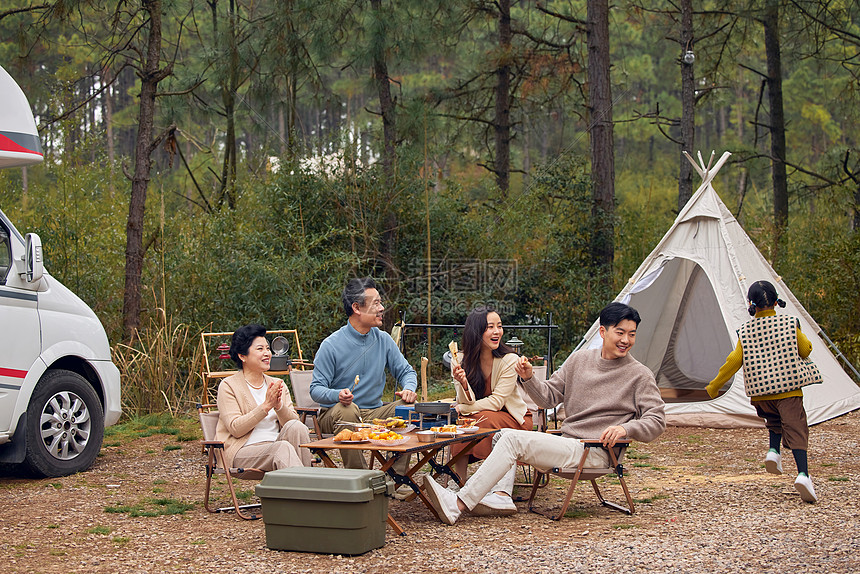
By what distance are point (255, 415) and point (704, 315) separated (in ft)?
18.5

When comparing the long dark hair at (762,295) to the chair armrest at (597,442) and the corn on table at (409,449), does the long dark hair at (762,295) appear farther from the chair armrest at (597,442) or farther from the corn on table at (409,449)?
the corn on table at (409,449)

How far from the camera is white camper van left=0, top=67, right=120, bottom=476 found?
5.56 m

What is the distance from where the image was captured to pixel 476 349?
17.2 feet

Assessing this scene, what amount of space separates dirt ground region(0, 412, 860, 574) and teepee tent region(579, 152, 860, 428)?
60.3 inches

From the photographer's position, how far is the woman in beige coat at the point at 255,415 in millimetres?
4727

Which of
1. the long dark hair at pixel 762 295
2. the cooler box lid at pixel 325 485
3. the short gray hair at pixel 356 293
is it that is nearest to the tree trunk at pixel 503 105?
the long dark hair at pixel 762 295

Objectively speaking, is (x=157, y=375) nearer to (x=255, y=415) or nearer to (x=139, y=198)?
(x=139, y=198)

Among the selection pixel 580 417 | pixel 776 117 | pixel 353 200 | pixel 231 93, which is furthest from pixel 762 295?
pixel 776 117

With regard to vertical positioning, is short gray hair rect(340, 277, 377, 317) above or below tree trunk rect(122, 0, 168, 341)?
below

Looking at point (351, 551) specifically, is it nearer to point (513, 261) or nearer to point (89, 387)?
point (89, 387)

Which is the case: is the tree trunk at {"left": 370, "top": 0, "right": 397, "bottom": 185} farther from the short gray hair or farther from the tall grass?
the short gray hair

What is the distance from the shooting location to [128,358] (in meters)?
8.85

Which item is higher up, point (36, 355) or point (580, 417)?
point (36, 355)

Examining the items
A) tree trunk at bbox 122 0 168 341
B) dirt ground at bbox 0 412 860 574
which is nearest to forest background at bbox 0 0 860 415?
tree trunk at bbox 122 0 168 341
